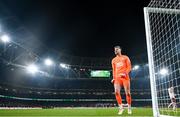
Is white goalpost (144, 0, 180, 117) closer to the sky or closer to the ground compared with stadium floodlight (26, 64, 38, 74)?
closer to the ground

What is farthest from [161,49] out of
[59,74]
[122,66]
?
[59,74]

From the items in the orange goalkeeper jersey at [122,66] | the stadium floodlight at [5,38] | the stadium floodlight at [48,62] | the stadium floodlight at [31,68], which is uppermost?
the stadium floodlight at [5,38]

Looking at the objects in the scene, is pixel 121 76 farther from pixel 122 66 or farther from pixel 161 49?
pixel 161 49

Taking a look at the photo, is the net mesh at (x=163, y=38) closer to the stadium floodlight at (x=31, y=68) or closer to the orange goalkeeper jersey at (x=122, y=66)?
the orange goalkeeper jersey at (x=122, y=66)

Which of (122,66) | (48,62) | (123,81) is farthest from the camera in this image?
(48,62)

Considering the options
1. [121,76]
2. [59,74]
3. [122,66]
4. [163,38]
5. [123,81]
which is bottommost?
[123,81]

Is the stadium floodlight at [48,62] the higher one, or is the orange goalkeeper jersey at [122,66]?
the stadium floodlight at [48,62]

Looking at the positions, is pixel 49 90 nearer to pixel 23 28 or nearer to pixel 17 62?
pixel 17 62

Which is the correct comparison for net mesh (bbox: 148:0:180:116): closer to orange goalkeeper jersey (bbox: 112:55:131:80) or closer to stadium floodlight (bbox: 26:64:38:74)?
orange goalkeeper jersey (bbox: 112:55:131:80)

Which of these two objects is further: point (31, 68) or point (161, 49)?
point (31, 68)

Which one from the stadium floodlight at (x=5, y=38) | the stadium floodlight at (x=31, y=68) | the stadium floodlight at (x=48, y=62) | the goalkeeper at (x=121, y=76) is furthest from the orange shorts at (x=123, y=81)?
the stadium floodlight at (x=48, y=62)

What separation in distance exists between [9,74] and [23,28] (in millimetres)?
10850

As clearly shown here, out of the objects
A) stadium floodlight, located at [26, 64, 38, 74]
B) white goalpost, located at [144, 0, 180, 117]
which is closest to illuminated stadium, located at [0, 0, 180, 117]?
stadium floodlight, located at [26, 64, 38, 74]

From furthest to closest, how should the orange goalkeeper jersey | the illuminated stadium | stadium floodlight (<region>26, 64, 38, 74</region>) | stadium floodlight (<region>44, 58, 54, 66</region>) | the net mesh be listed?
stadium floodlight (<region>44, 58, 54, 66</region>) < stadium floodlight (<region>26, 64, 38, 74</region>) < the illuminated stadium < the orange goalkeeper jersey < the net mesh
